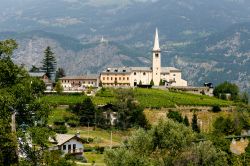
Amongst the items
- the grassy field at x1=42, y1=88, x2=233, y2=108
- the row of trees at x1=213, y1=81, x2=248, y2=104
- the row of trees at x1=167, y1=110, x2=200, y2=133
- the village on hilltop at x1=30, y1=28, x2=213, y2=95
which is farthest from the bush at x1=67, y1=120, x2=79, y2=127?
the row of trees at x1=213, y1=81, x2=248, y2=104

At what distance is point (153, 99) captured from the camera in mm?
123000

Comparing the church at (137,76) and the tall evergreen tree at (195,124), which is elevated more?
the church at (137,76)

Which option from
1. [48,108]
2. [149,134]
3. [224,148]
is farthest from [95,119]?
[48,108]

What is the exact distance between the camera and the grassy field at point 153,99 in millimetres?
114875

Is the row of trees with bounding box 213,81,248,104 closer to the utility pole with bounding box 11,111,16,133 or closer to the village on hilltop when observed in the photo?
the village on hilltop

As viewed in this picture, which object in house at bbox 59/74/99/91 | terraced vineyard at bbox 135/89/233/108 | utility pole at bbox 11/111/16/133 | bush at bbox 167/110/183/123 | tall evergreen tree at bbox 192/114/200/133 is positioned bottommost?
tall evergreen tree at bbox 192/114/200/133

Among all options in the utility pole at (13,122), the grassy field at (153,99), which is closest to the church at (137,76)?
the grassy field at (153,99)

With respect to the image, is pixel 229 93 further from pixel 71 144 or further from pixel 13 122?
pixel 13 122

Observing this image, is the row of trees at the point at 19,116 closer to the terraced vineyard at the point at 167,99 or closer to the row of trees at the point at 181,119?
the row of trees at the point at 181,119

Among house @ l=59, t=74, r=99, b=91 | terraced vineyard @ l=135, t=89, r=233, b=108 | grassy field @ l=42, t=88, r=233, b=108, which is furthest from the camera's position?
house @ l=59, t=74, r=99, b=91

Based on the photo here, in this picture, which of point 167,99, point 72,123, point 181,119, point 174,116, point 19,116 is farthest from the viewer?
point 167,99

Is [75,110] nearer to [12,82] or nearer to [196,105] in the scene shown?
[196,105]

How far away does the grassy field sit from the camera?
114875 millimetres

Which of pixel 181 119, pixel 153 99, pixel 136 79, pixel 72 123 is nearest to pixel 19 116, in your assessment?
pixel 72 123
